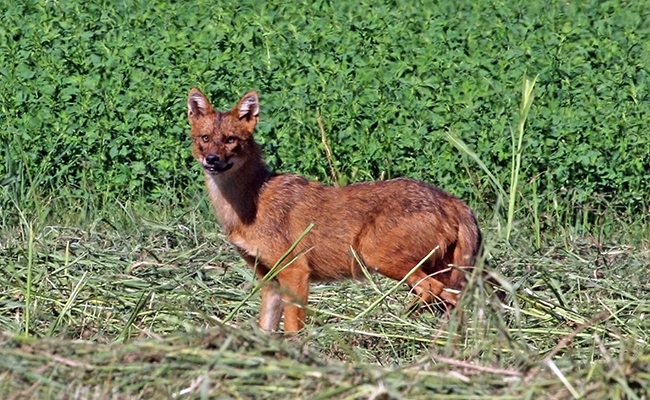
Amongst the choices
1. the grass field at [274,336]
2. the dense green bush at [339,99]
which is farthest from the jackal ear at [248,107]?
the dense green bush at [339,99]

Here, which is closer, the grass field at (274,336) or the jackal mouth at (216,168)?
the grass field at (274,336)

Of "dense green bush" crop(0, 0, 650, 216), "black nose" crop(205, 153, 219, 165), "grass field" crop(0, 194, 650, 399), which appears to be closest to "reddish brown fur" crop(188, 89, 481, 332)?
"black nose" crop(205, 153, 219, 165)

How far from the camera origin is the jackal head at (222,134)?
8.52 meters

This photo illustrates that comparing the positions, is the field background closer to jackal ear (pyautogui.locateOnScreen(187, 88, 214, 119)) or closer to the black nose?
the black nose

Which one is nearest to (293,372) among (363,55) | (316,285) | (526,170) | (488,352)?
(488,352)

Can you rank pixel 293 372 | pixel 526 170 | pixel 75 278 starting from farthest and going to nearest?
pixel 526 170 → pixel 75 278 → pixel 293 372

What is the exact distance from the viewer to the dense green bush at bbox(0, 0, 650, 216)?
10.9 meters

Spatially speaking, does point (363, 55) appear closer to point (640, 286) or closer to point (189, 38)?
point (189, 38)

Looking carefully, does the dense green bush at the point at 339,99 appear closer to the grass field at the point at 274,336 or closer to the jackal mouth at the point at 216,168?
the grass field at the point at 274,336

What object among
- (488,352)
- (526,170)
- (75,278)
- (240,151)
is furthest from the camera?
(526,170)

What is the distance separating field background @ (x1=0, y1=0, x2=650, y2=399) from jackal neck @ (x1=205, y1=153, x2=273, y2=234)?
13.2 inches

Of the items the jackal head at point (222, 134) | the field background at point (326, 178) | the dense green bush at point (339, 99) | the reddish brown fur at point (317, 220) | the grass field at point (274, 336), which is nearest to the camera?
the grass field at point (274, 336)

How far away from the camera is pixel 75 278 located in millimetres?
8023

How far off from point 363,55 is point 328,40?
43 cm
